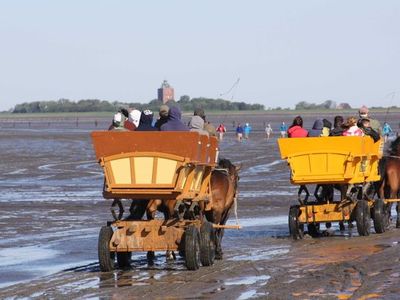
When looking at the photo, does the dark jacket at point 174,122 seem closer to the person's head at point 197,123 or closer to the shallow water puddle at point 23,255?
the person's head at point 197,123

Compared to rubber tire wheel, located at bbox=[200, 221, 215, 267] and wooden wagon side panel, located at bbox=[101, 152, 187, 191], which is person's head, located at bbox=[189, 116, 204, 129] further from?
wooden wagon side panel, located at bbox=[101, 152, 187, 191]

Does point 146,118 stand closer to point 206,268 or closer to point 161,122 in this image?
point 161,122

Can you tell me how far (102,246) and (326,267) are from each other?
8.91 feet

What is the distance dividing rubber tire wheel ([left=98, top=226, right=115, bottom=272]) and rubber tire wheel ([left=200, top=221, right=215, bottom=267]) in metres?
1.15

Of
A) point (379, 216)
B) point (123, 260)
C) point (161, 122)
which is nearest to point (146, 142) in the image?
point (161, 122)

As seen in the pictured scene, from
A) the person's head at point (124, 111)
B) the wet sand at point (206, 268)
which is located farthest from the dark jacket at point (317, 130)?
the person's head at point (124, 111)

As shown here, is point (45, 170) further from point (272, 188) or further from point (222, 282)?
point (222, 282)

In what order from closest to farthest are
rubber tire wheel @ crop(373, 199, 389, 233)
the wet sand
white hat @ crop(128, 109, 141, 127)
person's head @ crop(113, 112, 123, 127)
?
the wet sand → person's head @ crop(113, 112, 123, 127) → white hat @ crop(128, 109, 141, 127) → rubber tire wheel @ crop(373, 199, 389, 233)

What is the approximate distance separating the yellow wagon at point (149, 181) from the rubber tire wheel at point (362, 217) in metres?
4.45

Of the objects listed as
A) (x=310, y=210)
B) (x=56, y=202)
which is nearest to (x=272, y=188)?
(x=56, y=202)

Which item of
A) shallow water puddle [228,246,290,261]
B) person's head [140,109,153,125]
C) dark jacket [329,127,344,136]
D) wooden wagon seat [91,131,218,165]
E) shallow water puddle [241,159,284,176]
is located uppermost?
person's head [140,109,153,125]

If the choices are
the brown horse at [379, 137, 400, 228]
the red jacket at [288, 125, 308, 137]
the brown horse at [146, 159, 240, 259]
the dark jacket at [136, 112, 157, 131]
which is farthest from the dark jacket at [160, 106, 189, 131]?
the brown horse at [379, 137, 400, 228]

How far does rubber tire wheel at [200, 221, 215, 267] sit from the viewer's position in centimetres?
1470

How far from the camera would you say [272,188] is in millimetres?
30094
